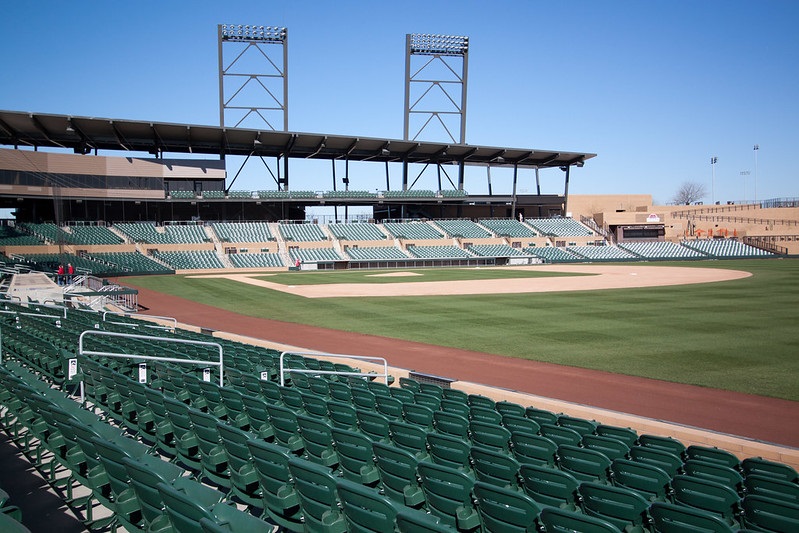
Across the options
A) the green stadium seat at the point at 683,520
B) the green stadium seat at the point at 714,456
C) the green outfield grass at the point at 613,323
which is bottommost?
the green outfield grass at the point at 613,323

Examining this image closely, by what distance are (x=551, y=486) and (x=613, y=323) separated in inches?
834

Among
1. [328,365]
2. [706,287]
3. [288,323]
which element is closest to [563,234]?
[706,287]

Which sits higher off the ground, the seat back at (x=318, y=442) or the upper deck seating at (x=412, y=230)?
the seat back at (x=318, y=442)

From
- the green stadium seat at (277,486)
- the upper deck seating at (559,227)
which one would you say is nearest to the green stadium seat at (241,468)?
the green stadium seat at (277,486)

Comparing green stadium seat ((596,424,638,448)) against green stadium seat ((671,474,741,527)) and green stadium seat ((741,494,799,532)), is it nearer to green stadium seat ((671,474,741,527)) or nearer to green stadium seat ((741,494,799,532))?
green stadium seat ((671,474,741,527))

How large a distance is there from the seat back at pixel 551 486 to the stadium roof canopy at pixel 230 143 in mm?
58092

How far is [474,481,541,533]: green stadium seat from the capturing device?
412cm

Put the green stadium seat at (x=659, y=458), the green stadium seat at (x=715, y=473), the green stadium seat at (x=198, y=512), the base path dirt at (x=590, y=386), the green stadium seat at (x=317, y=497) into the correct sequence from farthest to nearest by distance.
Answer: the base path dirt at (x=590, y=386), the green stadium seat at (x=659, y=458), the green stadium seat at (x=715, y=473), the green stadium seat at (x=317, y=497), the green stadium seat at (x=198, y=512)

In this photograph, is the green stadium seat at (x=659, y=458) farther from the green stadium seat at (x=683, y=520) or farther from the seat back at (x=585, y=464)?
the green stadium seat at (x=683, y=520)

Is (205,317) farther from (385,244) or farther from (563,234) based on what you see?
(563,234)

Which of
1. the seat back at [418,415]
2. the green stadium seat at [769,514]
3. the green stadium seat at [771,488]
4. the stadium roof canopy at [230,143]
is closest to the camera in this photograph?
the green stadium seat at [769,514]

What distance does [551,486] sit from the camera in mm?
5055

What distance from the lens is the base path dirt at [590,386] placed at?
11852 mm

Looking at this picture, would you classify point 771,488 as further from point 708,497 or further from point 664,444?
point 664,444
